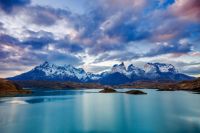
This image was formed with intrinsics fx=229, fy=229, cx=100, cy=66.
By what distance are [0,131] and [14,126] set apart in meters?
6.15

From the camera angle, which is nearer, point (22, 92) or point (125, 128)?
point (125, 128)

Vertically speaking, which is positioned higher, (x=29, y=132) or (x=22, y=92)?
(x=22, y=92)

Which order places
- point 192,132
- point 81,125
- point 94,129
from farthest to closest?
point 81,125 < point 94,129 < point 192,132

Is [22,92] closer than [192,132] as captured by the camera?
No

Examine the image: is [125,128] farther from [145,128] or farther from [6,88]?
[6,88]

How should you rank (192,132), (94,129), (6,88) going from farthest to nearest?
(6,88)
(94,129)
(192,132)

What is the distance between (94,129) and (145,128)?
1140 centimetres

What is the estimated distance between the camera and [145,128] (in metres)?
51.0

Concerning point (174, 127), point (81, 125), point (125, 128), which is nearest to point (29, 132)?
point (81, 125)

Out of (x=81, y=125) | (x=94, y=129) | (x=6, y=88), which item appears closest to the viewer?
(x=94, y=129)

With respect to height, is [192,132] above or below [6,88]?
below

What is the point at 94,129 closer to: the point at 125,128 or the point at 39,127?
the point at 125,128

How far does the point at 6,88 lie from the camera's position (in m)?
188

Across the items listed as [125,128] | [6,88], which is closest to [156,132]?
[125,128]
